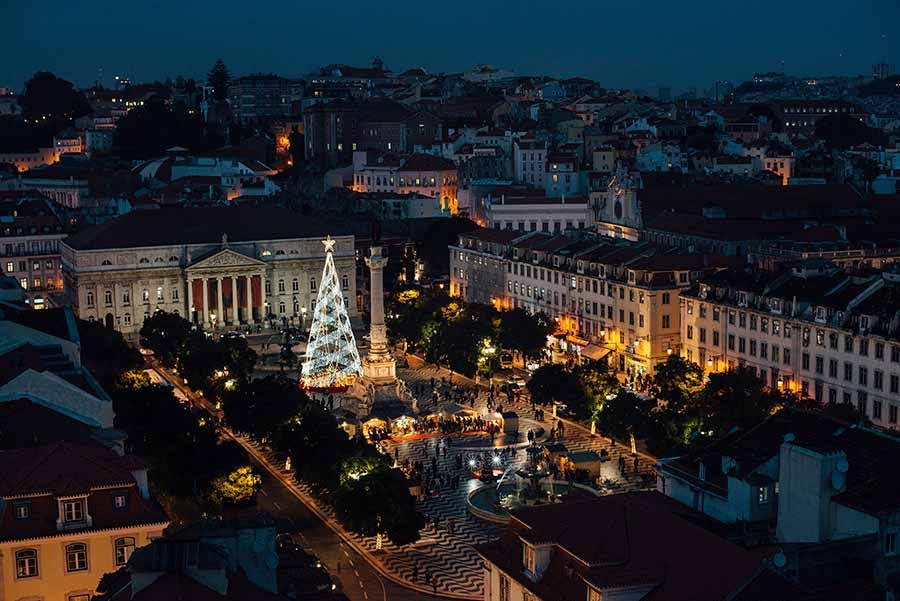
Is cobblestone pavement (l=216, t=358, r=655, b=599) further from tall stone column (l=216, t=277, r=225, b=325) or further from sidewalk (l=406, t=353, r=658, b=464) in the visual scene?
tall stone column (l=216, t=277, r=225, b=325)

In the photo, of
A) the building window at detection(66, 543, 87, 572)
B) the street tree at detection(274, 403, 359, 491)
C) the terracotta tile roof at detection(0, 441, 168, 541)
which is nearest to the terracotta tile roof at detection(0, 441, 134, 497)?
the terracotta tile roof at detection(0, 441, 168, 541)

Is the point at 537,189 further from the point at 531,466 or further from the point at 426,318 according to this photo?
the point at 531,466

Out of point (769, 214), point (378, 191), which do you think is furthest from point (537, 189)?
point (769, 214)

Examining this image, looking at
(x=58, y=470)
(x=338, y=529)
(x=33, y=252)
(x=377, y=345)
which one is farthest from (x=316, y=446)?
(x=33, y=252)

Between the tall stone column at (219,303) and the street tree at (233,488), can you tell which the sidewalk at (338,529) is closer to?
the street tree at (233,488)

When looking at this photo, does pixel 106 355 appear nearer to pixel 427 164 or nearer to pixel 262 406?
pixel 262 406
